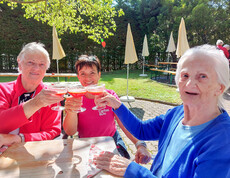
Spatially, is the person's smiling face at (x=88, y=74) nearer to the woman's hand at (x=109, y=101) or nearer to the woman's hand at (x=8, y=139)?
the woman's hand at (x=109, y=101)

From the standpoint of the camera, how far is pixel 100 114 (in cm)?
199

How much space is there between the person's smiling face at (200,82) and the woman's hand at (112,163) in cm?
57

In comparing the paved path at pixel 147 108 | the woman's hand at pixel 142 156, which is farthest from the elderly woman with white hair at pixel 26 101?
the paved path at pixel 147 108

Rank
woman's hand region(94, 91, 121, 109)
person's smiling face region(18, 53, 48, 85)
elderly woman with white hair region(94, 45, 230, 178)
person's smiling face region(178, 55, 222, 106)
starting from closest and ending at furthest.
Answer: elderly woman with white hair region(94, 45, 230, 178)
person's smiling face region(178, 55, 222, 106)
woman's hand region(94, 91, 121, 109)
person's smiling face region(18, 53, 48, 85)

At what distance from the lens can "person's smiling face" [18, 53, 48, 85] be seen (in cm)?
184

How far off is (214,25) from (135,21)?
6.22 meters

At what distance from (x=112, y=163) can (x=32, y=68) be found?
1321 mm

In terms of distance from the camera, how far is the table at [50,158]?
1.10 m

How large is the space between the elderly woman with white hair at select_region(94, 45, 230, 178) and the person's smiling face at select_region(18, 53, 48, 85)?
115cm

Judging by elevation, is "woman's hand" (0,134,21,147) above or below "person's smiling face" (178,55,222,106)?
below

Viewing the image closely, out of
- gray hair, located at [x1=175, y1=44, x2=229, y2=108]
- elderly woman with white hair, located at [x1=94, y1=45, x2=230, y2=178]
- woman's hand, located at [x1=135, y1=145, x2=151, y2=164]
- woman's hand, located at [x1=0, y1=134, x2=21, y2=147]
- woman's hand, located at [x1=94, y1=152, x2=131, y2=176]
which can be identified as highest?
gray hair, located at [x1=175, y1=44, x2=229, y2=108]

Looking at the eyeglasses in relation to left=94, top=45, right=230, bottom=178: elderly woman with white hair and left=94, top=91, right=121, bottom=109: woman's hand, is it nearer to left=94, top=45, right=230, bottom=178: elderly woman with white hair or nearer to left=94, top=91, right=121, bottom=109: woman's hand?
left=94, top=91, right=121, bottom=109: woman's hand

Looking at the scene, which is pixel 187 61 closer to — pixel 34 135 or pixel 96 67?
pixel 96 67

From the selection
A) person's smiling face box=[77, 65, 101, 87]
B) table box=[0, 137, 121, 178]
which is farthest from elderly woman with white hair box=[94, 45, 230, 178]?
person's smiling face box=[77, 65, 101, 87]
